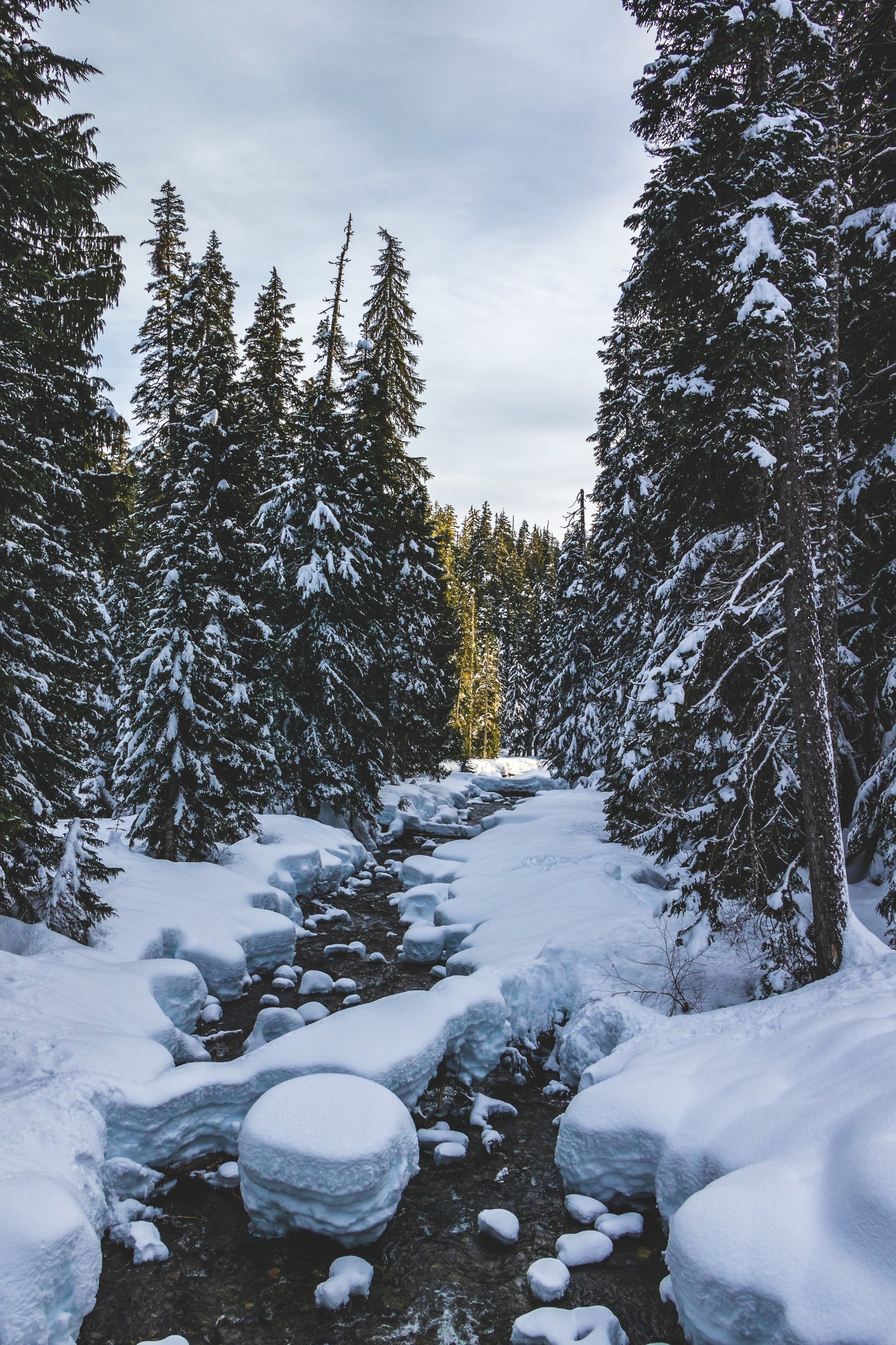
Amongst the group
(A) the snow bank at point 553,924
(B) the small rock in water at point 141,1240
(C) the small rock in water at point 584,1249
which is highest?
(A) the snow bank at point 553,924

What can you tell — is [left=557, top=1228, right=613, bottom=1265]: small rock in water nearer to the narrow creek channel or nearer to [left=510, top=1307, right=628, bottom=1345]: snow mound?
the narrow creek channel

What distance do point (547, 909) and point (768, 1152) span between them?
6615 mm

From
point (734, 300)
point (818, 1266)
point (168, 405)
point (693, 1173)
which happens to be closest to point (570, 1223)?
point (693, 1173)

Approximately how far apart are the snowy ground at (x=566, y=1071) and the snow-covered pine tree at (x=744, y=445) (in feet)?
3.79

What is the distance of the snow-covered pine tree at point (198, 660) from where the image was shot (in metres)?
13.0

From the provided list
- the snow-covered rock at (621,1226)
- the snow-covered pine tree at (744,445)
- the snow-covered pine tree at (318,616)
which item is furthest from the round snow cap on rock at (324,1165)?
the snow-covered pine tree at (318,616)

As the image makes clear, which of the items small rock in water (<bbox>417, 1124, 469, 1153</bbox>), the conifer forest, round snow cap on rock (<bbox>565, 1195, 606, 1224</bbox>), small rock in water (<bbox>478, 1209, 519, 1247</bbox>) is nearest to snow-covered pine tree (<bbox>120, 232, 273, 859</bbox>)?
the conifer forest

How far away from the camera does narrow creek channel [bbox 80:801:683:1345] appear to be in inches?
185

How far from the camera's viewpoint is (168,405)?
19.3m

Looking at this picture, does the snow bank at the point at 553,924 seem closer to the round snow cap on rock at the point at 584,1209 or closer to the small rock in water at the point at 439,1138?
the small rock in water at the point at 439,1138

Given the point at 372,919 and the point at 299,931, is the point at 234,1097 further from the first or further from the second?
the point at 372,919

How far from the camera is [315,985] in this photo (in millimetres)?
10258

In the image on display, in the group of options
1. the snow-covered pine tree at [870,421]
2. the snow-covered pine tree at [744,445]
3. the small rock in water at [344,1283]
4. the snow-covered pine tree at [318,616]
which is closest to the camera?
the small rock in water at [344,1283]

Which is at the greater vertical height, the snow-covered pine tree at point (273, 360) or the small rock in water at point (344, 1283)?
the snow-covered pine tree at point (273, 360)
